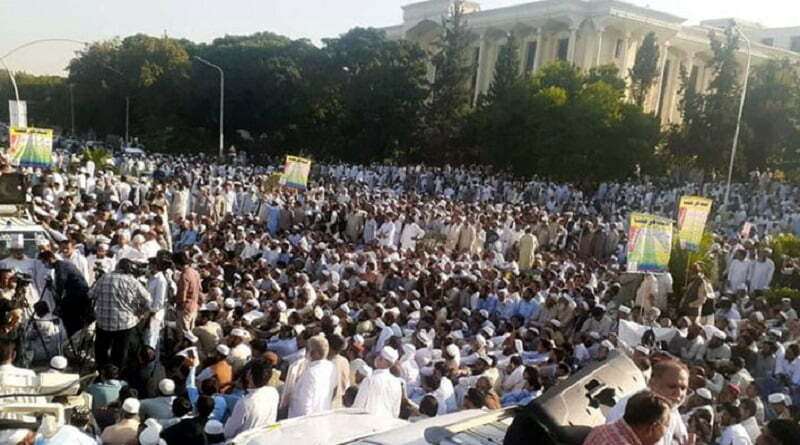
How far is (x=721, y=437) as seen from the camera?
561 cm

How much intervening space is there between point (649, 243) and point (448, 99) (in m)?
29.7

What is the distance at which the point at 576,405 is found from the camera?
3.24 meters

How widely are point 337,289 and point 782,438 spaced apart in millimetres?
7971

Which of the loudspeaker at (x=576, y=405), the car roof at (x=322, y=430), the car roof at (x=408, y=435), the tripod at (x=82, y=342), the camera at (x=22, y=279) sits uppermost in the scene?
the loudspeaker at (x=576, y=405)

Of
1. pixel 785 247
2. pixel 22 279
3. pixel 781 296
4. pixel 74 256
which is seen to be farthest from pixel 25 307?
pixel 785 247

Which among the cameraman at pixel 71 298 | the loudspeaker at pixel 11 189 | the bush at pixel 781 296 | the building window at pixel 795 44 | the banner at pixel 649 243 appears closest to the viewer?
the cameraman at pixel 71 298

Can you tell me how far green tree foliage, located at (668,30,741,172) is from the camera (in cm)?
3017

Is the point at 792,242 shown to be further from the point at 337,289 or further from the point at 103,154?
the point at 103,154

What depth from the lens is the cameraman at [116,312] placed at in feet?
23.5

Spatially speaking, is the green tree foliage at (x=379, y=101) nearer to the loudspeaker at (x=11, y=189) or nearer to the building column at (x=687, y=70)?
the building column at (x=687, y=70)

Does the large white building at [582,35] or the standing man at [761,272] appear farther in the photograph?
the large white building at [582,35]

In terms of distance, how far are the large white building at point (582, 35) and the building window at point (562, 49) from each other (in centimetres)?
6

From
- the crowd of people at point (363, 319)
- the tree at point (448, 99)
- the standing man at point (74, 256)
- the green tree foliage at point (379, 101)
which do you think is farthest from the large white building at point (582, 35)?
the standing man at point (74, 256)

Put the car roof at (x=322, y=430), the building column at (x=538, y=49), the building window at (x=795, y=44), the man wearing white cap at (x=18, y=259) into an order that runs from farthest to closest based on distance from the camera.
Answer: the building window at (x=795, y=44), the building column at (x=538, y=49), the man wearing white cap at (x=18, y=259), the car roof at (x=322, y=430)
